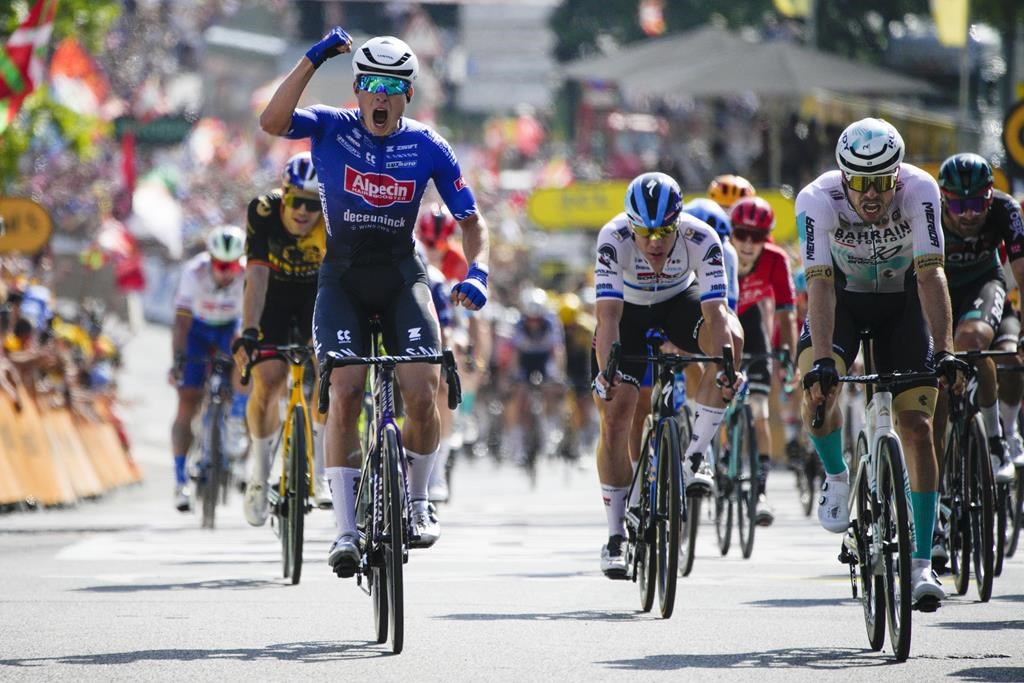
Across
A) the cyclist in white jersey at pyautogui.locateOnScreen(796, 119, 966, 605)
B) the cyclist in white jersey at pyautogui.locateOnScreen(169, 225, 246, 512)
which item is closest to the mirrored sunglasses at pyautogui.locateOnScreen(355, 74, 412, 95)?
the cyclist in white jersey at pyautogui.locateOnScreen(796, 119, 966, 605)

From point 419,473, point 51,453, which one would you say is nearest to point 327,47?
point 419,473

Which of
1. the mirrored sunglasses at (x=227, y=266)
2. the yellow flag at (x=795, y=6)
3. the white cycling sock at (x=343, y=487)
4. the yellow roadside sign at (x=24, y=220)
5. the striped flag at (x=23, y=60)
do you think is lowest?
the white cycling sock at (x=343, y=487)

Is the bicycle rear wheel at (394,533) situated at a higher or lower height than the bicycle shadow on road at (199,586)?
higher

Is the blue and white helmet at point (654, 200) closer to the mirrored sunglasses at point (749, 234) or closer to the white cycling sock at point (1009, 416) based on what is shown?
the white cycling sock at point (1009, 416)

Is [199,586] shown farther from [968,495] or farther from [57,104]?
[57,104]

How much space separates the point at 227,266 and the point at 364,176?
6.67 metres

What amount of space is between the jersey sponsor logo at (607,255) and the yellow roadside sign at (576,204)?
24.6 m

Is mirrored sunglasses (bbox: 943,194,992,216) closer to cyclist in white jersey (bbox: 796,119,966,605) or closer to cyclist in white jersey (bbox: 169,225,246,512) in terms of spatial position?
cyclist in white jersey (bbox: 796,119,966,605)

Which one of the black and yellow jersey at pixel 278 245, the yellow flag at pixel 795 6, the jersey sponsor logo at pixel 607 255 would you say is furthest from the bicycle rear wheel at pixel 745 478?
the yellow flag at pixel 795 6

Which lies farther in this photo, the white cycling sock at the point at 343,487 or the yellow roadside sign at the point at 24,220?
the yellow roadside sign at the point at 24,220

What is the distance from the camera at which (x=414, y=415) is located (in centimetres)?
884

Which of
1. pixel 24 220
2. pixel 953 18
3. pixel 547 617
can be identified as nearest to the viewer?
pixel 547 617

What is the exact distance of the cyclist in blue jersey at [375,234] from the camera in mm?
8734

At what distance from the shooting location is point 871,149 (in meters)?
8.36
